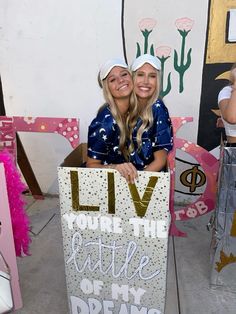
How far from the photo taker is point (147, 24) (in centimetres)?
274


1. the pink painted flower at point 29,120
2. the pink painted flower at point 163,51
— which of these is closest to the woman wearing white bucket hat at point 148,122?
the pink painted flower at point 163,51

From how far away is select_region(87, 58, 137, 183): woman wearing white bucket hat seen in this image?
1672 millimetres

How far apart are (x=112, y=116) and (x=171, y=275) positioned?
1250 mm

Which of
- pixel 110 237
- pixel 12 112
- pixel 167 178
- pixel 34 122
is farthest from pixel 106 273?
pixel 12 112

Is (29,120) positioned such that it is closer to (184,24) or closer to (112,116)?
(112,116)

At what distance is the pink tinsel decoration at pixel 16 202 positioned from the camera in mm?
1809

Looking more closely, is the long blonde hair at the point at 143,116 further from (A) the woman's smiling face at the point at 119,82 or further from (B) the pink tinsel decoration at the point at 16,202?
(B) the pink tinsel decoration at the point at 16,202

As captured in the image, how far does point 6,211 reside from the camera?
1.77 m

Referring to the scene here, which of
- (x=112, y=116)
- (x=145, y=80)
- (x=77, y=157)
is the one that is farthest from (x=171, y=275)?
(x=145, y=80)

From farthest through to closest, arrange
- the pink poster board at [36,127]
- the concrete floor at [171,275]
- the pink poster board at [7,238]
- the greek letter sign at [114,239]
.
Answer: the pink poster board at [36,127] < the concrete floor at [171,275] < the pink poster board at [7,238] < the greek letter sign at [114,239]

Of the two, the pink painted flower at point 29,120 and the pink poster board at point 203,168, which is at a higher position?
the pink painted flower at point 29,120

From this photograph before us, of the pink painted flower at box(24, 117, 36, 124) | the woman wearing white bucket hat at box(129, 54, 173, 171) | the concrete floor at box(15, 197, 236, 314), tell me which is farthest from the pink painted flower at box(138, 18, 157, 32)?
the concrete floor at box(15, 197, 236, 314)

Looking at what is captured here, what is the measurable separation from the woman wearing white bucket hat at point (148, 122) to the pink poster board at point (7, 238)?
0.72 m

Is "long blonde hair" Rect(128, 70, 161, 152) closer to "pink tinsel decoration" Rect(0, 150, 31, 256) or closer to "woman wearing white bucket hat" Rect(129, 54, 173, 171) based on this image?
"woman wearing white bucket hat" Rect(129, 54, 173, 171)
